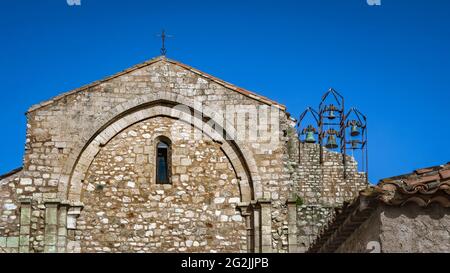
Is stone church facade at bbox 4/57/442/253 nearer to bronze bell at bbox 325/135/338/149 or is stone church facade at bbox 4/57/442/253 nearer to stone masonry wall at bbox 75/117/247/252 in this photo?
stone masonry wall at bbox 75/117/247/252

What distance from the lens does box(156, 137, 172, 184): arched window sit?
20.6 m

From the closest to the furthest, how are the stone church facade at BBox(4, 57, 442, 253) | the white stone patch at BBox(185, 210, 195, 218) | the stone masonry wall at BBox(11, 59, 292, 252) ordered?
the stone church facade at BBox(4, 57, 442, 253), the stone masonry wall at BBox(11, 59, 292, 252), the white stone patch at BBox(185, 210, 195, 218)

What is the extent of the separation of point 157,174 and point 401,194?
9025 millimetres

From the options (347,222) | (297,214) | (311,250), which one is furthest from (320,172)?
(347,222)

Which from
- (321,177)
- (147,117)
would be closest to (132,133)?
(147,117)

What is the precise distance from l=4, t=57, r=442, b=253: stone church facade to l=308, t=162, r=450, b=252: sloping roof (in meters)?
6.35

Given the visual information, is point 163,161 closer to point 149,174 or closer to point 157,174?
point 157,174

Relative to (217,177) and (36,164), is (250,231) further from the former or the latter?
(36,164)

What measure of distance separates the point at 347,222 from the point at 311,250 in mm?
3462

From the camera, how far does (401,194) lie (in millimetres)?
12297

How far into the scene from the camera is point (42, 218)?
19.9 meters

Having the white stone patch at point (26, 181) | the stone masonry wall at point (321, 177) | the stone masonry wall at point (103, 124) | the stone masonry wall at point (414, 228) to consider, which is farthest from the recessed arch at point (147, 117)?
the stone masonry wall at point (414, 228)

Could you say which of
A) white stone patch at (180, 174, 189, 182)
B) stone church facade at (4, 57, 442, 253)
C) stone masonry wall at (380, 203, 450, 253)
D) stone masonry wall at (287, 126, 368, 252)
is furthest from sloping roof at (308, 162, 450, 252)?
stone masonry wall at (287, 126, 368, 252)
